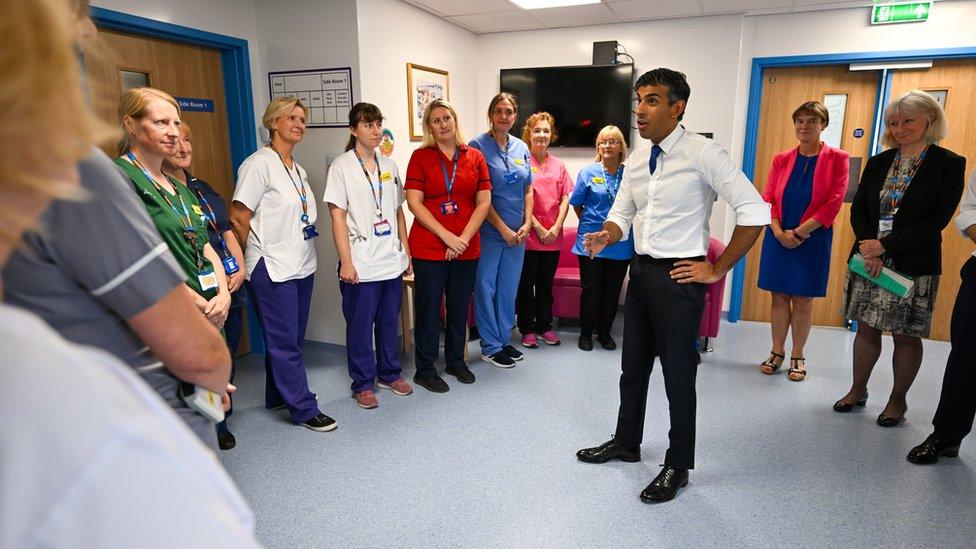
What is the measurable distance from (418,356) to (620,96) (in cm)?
283

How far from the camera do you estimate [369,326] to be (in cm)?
330

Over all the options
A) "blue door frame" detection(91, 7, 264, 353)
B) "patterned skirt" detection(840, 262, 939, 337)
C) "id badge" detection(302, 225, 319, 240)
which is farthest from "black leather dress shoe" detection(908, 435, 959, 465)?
"blue door frame" detection(91, 7, 264, 353)

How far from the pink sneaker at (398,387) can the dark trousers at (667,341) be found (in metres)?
1.43

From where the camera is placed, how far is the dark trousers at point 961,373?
247 centimetres

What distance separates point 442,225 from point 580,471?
1589 mm

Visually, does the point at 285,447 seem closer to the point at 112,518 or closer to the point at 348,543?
the point at 348,543

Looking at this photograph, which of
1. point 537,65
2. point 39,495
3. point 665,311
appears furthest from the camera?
point 537,65

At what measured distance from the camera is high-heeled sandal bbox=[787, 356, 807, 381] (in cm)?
367

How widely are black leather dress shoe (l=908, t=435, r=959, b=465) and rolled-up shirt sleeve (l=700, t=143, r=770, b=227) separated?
1473 mm

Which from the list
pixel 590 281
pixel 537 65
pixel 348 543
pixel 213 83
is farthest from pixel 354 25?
pixel 348 543

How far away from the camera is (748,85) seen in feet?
15.3

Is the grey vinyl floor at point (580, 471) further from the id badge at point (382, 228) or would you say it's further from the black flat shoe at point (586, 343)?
the id badge at point (382, 228)

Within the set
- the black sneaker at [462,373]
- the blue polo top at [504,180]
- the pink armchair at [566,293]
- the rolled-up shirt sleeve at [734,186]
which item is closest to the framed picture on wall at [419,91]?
the blue polo top at [504,180]

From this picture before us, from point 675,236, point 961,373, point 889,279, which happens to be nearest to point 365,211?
point 675,236
